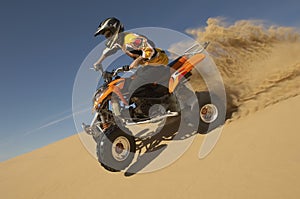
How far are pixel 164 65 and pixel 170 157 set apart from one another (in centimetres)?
176

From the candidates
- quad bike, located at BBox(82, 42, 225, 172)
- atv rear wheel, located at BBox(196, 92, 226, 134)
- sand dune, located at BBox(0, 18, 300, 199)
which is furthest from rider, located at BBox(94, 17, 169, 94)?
sand dune, located at BBox(0, 18, 300, 199)

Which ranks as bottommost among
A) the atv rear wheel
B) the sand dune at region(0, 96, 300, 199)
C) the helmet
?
the sand dune at region(0, 96, 300, 199)

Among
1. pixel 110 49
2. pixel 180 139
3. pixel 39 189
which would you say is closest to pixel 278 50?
pixel 180 139

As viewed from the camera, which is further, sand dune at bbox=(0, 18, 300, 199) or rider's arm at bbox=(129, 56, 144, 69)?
rider's arm at bbox=(129, 56, 144, 69)

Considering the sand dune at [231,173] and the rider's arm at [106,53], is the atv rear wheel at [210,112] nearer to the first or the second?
the sand dune at [231,173]

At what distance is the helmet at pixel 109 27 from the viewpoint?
160 inches

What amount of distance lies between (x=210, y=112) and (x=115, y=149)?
183cm

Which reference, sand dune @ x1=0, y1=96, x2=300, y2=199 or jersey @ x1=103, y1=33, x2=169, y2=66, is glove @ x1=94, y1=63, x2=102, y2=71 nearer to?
jersey @ x1=103, y1=33, x2=169, y2=66

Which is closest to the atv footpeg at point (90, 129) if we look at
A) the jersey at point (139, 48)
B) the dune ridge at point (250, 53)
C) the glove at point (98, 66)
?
the glove at point (98, 66)

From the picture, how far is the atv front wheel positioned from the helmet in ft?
5.81

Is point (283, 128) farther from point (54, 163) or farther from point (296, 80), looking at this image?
point (54, 163)

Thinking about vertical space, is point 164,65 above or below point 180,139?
above

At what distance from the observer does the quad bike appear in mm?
3756

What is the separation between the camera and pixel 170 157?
3.45 m
